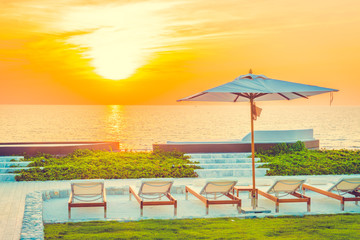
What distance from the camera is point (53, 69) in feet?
221

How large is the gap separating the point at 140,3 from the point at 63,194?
1056 centimetres

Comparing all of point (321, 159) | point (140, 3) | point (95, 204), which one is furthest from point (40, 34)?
point (95, 204)

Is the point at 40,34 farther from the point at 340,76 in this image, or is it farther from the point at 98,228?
the point at 340,76

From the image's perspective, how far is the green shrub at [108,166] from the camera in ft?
42.7

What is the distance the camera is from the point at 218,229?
7.21m

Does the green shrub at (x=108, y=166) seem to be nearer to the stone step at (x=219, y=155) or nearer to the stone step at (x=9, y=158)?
the stone step at (x=9, y=158)

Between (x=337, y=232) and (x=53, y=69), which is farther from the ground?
(x=53, y=69)

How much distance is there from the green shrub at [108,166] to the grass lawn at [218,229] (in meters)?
5.43

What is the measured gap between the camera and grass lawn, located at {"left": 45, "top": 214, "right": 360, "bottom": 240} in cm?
675

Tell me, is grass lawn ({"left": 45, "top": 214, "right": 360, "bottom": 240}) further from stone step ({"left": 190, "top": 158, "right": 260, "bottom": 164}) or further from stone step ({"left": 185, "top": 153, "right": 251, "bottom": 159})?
stone step ({"left": 185, "top": 153, "right": 251, "bottom": 159})

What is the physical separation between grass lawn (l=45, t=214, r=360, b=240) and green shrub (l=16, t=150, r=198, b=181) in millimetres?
5427

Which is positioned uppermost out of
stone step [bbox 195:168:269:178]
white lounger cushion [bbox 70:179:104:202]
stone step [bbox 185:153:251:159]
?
stone step [bbox 185:153:251:159]

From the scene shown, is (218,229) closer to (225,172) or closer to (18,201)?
(18,201)

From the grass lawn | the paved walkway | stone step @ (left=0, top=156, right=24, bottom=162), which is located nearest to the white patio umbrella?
the grass lawn
